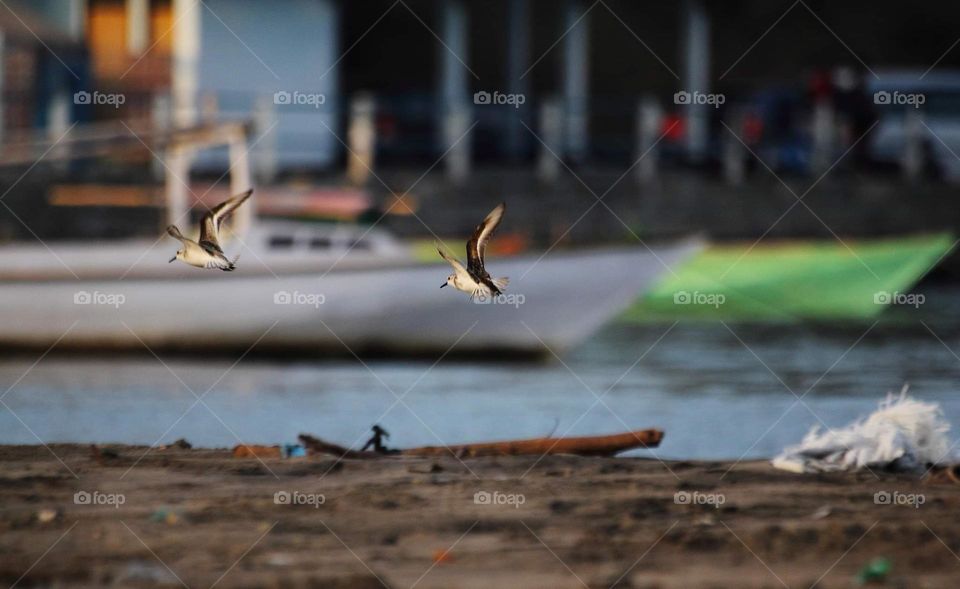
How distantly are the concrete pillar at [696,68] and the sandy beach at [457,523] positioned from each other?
18.6 meters

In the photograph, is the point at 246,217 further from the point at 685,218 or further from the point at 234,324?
the point at 685,218

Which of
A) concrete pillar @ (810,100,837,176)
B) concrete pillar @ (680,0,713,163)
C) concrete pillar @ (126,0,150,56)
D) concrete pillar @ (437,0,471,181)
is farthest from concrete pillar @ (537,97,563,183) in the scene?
concrete pillar @ (126,0,150,56)

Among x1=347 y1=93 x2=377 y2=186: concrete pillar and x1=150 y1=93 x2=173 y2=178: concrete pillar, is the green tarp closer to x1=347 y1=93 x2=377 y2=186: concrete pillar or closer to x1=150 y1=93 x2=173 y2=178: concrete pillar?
x1=347 y1=93 x2=377 y2=186: concrete pillar

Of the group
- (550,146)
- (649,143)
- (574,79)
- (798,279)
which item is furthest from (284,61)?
(798,279)

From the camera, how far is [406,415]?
1200 centimetres

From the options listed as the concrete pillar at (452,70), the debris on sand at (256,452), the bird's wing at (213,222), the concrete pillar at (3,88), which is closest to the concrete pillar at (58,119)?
the concrete pillar at (3,88)

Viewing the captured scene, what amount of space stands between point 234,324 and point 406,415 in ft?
14.8

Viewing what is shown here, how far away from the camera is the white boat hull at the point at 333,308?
15.5 m

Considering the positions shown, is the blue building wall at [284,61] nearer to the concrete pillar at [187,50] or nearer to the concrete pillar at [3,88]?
the concrete pillar at [187,50]

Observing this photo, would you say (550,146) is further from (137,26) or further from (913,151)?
(137,26)

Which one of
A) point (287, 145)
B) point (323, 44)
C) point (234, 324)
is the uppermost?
point (323, 44)

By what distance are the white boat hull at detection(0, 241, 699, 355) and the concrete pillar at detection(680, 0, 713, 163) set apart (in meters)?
10.3

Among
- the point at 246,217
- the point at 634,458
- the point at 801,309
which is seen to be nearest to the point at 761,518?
the point at 634,458

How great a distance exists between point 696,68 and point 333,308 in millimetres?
12586
